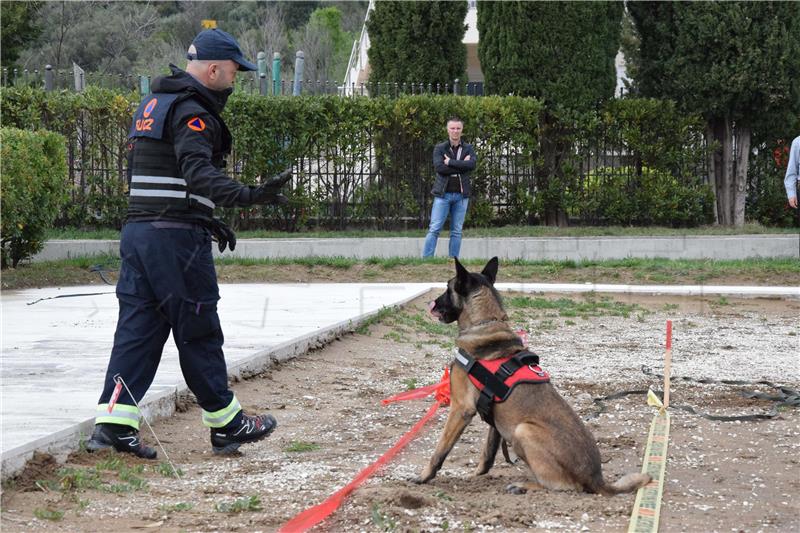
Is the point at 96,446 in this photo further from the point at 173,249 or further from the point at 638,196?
the point at 638,196

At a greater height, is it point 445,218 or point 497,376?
point 445,218

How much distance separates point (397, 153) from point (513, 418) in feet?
46.7

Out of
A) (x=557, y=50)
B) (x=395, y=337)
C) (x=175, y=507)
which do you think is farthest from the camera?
(x=557, y=50)

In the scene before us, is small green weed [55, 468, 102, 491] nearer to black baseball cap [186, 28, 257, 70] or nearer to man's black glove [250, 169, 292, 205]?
man's black glove [250, 169, 292, 205]

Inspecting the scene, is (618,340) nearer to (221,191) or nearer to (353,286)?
(353,286)

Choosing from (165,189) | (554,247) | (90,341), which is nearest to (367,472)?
(165,189)

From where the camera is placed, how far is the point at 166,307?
562 cm

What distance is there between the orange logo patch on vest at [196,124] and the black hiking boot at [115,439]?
1.64m

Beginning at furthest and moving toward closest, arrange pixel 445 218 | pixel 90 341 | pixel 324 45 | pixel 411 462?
pixel 324 45
pixel 445 218
pixel 90 341
pixel 411 462

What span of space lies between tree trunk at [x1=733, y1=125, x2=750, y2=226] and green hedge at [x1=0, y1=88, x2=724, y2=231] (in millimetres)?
751

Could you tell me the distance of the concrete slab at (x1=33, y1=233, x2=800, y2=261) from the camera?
56.5ft

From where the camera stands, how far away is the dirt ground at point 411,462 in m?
4.60

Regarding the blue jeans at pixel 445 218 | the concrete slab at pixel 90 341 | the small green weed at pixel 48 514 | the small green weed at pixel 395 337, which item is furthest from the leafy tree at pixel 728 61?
the small green weed at pixel 48 514

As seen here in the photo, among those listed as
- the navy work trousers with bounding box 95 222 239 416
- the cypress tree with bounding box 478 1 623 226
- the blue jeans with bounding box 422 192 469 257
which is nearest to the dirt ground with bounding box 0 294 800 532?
the navy work trousers with bounding box 95 222 239 416
